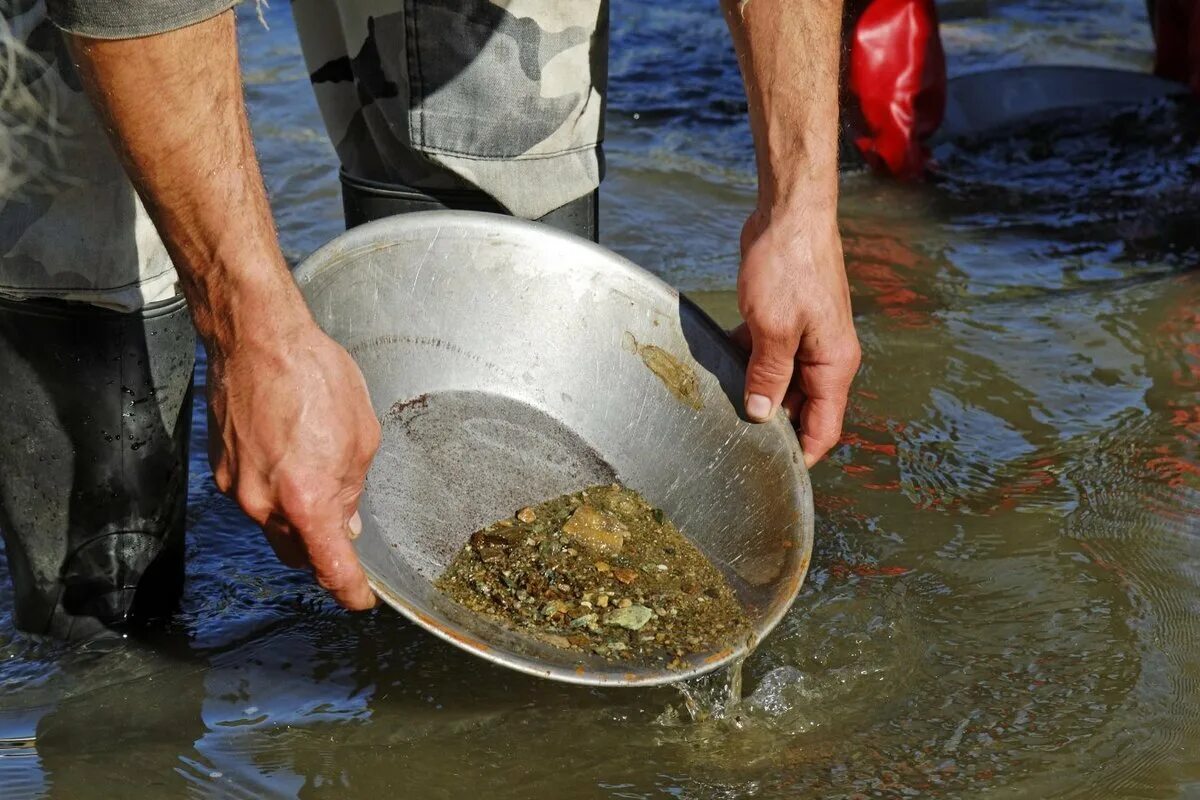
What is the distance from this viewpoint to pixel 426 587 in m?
1.79

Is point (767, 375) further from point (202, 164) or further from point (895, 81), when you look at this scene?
point (895, 81)

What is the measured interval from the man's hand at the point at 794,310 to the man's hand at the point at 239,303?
0.56m

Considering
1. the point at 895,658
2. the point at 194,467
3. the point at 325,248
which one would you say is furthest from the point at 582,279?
the point at 194,467

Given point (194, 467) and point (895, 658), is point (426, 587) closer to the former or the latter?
point (895, 658)

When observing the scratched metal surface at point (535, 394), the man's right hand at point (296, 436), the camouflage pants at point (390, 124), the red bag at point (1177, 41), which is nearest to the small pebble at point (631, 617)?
the scratched metal surface at point (535, 394)

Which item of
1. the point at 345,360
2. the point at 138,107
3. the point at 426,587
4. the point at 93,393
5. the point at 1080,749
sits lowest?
the point at 1080,749

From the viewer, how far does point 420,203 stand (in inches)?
85.1

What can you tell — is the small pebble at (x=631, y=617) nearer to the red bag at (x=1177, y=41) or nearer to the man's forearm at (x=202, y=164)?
the man's forearm at (x=202, y=164)

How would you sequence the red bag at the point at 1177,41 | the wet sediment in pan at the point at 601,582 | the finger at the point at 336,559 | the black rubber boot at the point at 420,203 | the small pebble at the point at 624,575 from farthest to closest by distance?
the red bag at the point at 1177,41 → the black rubber boot at the point at 420,203 → the small pebble at the point at 624,575 → the wet sediment in pan at the point at 601,582 → the finger at the point at 336,559

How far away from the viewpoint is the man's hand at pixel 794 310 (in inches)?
69.8

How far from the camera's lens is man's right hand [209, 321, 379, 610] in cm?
143

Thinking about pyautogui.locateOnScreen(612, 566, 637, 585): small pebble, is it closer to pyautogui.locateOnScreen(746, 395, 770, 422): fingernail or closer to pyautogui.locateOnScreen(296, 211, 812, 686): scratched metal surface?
pyautogui.locateOnScreen(296, 211, 812, 686): scratched metal surface

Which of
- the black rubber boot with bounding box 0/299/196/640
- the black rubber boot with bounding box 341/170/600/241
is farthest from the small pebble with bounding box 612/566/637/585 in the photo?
the black rubber boot with bounding box 0/299/196/640

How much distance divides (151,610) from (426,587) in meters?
0.66
